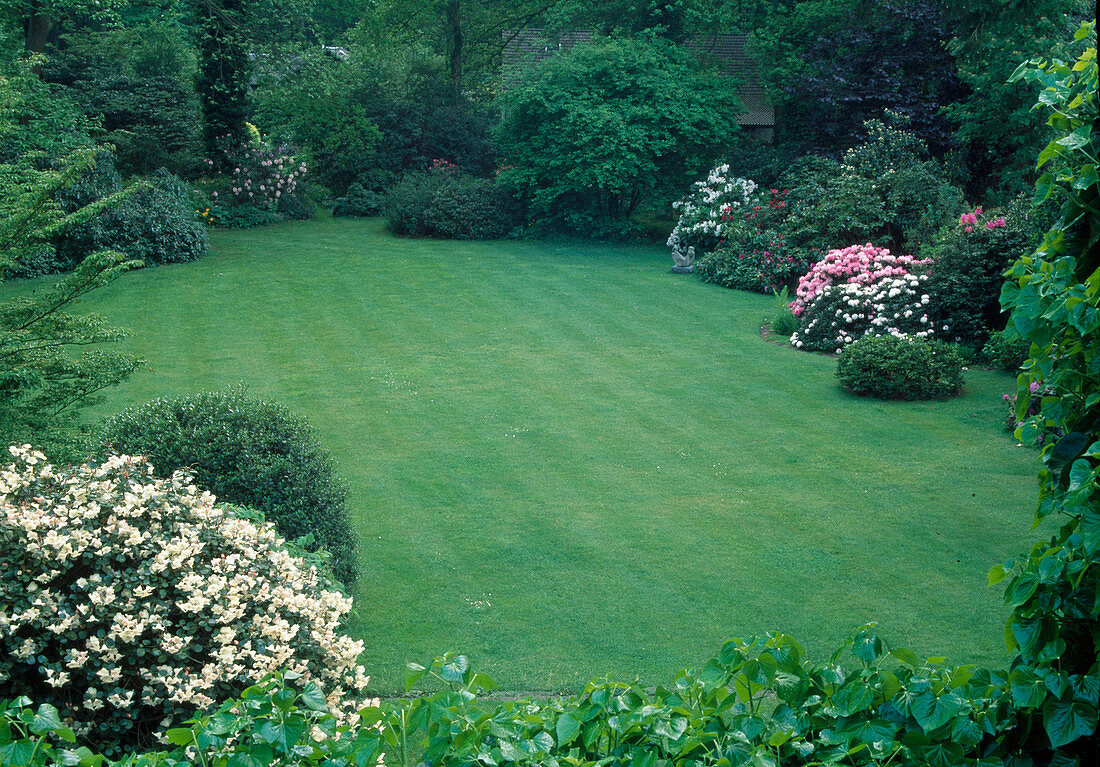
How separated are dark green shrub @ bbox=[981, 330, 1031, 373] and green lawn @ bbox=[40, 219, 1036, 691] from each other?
324 millimetres

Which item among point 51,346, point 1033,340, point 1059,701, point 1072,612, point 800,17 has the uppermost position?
point 800,17

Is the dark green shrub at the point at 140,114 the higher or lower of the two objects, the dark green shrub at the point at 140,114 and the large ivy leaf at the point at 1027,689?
the higher

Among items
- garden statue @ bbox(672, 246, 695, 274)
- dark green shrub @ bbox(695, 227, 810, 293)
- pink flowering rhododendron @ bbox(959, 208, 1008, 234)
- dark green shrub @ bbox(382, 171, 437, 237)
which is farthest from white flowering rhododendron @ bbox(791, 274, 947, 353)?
dark green shrub @ bbox(382, 171, 437, 237)

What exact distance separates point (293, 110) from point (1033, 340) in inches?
1077

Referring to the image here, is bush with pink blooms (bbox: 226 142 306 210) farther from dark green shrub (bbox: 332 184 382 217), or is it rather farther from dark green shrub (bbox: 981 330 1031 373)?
dark green shrub (bbox: 981 330 1031 373)

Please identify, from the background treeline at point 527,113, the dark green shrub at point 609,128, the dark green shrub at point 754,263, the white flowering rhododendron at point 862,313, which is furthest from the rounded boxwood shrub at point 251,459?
the dark green shrub at point 609,128

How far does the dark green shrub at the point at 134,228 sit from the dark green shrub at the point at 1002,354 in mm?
14338

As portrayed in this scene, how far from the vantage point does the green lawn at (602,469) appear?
619 centimetres

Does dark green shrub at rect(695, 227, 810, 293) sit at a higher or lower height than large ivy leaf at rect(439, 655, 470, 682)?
higher

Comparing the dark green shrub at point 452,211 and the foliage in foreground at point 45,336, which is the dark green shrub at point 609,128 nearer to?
the dark green shrub at point 452,211

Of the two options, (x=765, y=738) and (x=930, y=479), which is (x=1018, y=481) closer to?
(x=930, y=479)

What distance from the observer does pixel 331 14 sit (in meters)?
43.1

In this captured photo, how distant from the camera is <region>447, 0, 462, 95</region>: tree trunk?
3077 cm

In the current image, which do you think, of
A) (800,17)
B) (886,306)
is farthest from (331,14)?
(886,306)
